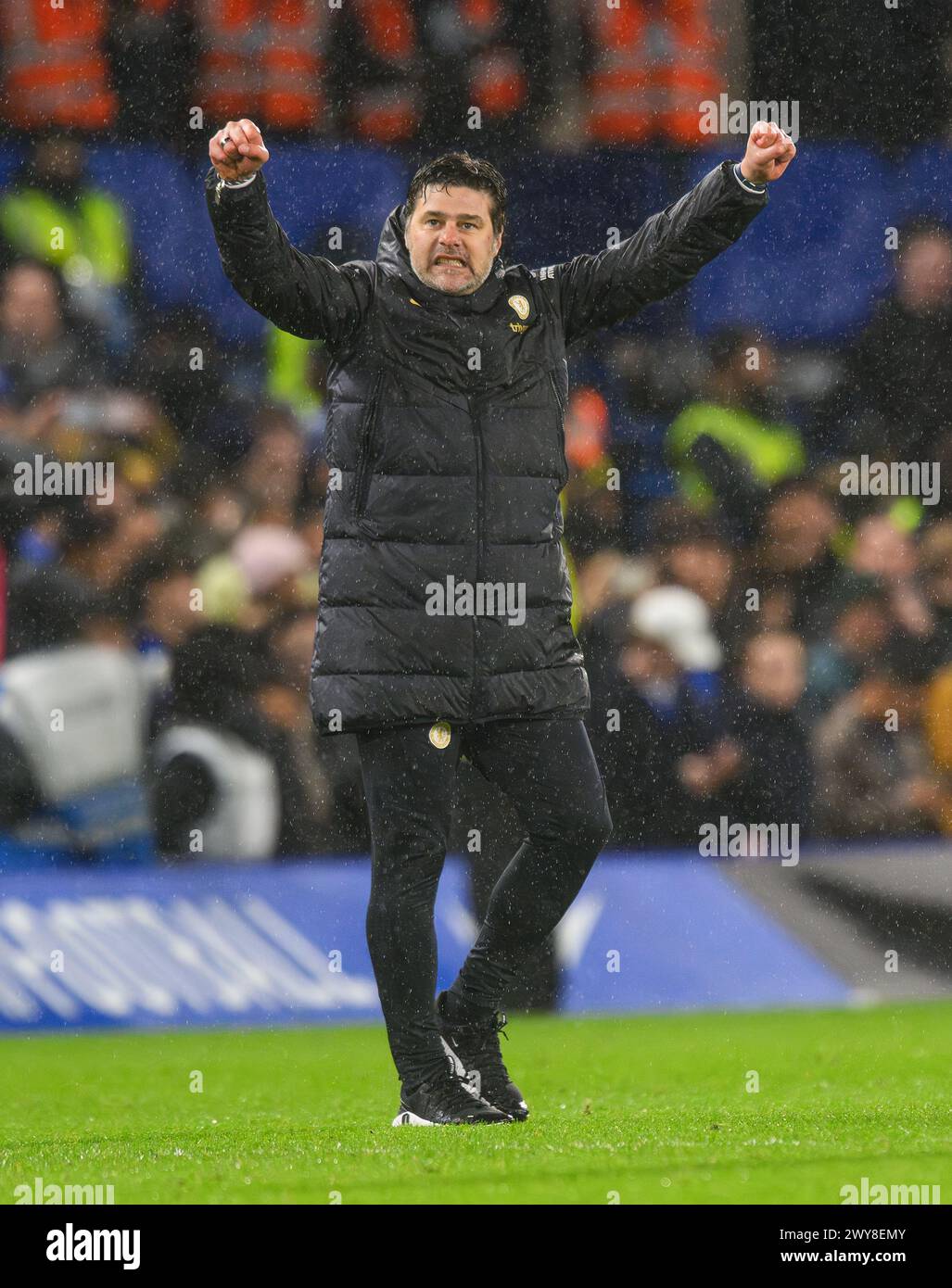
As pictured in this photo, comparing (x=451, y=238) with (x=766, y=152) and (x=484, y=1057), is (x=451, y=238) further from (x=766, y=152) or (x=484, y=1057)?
(x=484, y=1057)

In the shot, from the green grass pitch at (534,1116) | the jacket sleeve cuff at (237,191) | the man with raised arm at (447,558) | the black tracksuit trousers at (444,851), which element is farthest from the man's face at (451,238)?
the green grass pitch at (534,1116)

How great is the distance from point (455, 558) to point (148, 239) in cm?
575

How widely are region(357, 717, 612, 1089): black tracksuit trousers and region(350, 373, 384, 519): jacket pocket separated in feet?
1.60

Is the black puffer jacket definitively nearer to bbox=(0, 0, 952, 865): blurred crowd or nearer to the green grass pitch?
the green grass pitch

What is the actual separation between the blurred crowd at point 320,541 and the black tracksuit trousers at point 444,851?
2854 mm

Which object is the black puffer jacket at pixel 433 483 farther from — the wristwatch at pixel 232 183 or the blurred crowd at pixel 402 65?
the blurred crowd at pixel 402 65

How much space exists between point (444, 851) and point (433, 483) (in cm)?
79

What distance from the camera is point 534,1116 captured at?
4.87 m

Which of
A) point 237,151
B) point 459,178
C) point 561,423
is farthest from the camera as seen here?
point 561,423

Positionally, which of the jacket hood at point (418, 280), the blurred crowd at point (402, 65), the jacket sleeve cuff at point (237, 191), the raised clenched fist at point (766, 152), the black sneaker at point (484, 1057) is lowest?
the black sneaker at point (484, 1057)

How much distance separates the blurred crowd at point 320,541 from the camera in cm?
803

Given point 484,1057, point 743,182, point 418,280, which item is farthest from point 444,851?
point 743,182

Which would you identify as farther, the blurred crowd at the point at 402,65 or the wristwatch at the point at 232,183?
the blurred crowd at the point at 402,65

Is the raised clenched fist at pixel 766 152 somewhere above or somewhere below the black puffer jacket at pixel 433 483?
above
